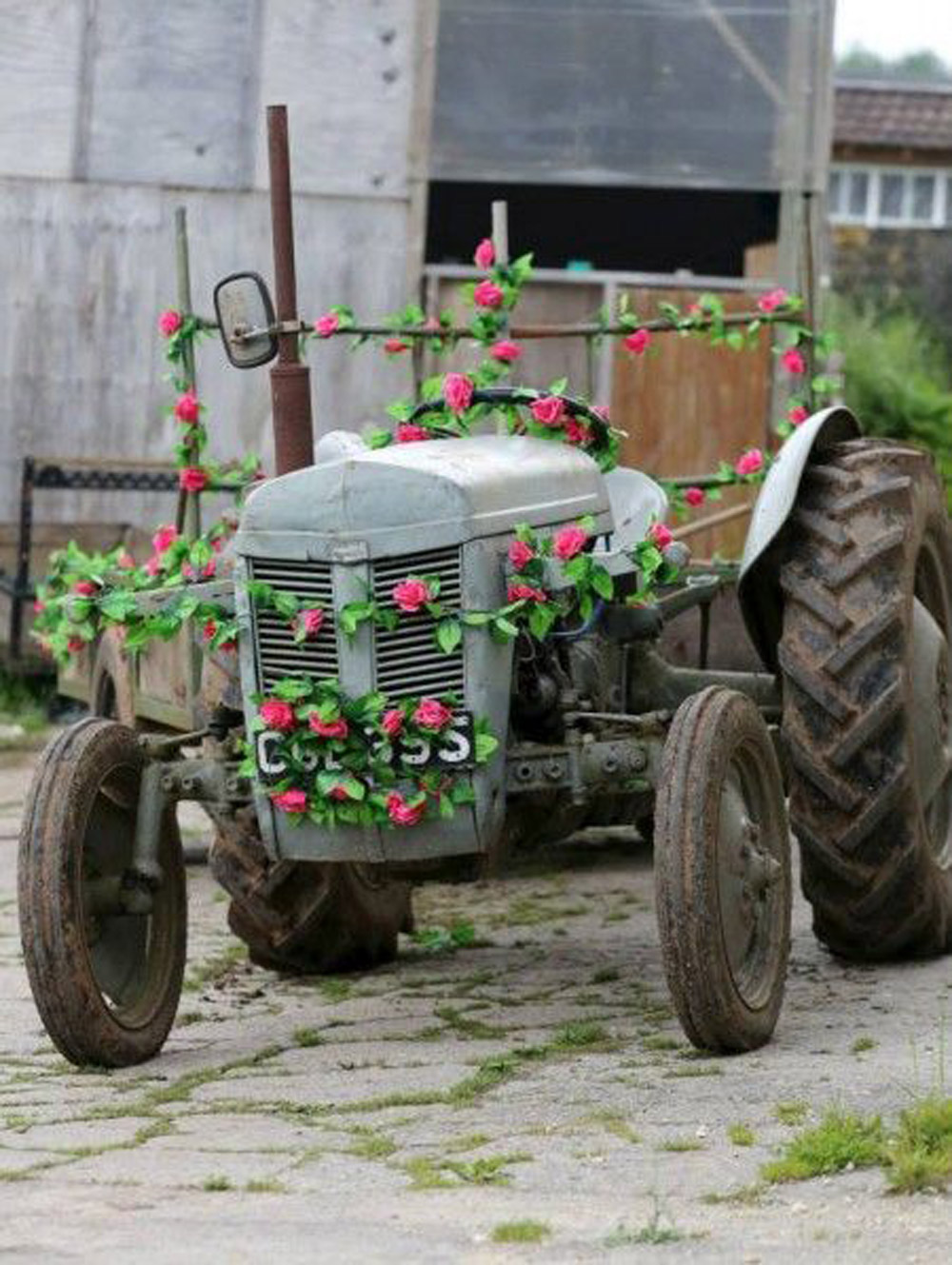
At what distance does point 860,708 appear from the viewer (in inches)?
322

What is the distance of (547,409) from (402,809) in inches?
52.8

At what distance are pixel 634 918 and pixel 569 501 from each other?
2552mm

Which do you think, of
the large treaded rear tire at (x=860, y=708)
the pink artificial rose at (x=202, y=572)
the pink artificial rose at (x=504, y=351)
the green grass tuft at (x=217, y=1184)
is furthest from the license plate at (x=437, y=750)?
the pink artificial rose at (x=504, y=351)

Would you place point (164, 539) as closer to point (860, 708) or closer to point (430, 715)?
point (430, 715)

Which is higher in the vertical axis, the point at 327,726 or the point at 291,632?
the point at 291,632

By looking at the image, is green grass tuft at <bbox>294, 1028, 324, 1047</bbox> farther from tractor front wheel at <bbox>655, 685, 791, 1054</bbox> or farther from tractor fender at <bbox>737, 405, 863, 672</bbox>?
tractor fender at <bbox>737, 405, 863, 672</bbox>

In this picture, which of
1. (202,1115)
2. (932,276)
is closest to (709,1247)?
(202,1115)

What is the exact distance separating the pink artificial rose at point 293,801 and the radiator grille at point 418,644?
30cm

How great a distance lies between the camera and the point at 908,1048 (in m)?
7.39

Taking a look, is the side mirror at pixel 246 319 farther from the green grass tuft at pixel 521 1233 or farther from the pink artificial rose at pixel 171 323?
the green grass tuft at pixel 521 1233

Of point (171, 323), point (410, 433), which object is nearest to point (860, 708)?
point (410, 433)

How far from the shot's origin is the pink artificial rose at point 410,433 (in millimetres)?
8469

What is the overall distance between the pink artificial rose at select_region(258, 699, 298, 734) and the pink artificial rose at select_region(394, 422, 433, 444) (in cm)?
118

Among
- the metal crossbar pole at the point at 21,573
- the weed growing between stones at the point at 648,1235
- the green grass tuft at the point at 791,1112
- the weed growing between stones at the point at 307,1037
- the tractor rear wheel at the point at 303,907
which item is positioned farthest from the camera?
the metal crossbar pole at the point at 21,573
